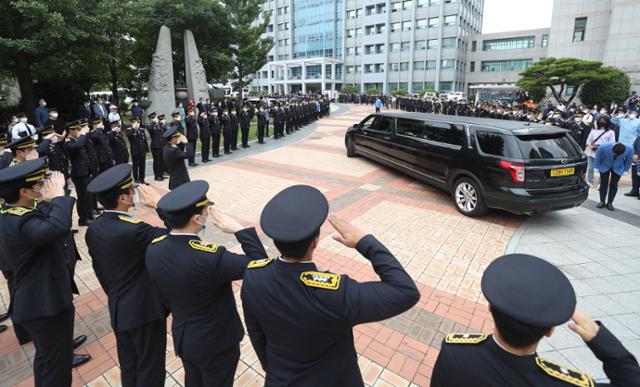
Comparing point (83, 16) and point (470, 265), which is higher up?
point (83, 16)

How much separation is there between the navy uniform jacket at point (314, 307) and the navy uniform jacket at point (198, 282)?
0.44m

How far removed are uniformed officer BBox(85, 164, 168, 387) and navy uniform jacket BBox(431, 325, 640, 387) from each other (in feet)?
7.09

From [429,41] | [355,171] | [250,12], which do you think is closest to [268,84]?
[429,41]

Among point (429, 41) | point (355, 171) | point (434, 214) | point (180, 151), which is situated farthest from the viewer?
point (429, 41)

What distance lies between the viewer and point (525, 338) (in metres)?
1.39

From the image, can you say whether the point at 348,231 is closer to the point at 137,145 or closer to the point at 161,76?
the point at 137,145

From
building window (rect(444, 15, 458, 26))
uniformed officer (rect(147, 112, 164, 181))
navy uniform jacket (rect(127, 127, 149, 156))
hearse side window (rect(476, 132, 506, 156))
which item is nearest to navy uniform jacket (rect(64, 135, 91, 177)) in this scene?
navy uniform jacket (rect(127, 127, 149, 156))

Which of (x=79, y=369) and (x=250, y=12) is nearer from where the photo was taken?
(x=79, y=369)

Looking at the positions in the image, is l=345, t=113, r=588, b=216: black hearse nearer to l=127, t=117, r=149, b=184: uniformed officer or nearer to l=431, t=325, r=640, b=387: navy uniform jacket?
l=431, t=325, r=640, b=387: navy uniform jacket

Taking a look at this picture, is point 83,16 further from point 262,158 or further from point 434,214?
point 434,214

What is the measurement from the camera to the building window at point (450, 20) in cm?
5886

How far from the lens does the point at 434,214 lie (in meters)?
7.43

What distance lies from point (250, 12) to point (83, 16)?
1633 centimetres

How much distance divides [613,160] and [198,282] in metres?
8.83
